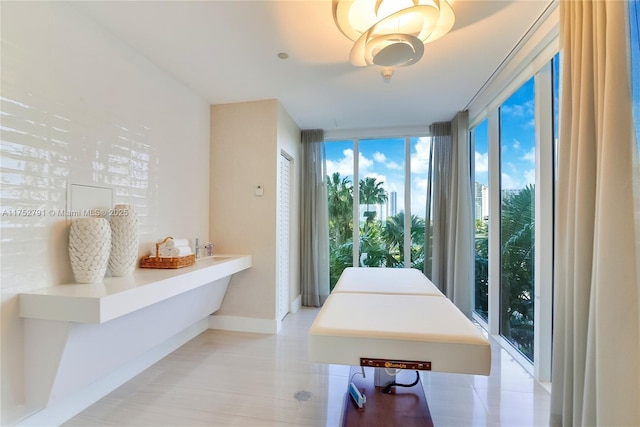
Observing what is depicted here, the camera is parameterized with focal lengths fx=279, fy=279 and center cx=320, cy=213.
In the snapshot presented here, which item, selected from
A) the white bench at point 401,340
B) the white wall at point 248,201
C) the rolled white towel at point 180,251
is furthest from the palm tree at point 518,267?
the rolled white towel at point 180,251

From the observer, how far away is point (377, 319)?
1.29 metres

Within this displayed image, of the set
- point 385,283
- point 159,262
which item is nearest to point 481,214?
point 385,283

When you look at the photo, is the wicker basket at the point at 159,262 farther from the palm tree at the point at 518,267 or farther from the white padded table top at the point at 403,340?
the palm tree at the point at 518,267

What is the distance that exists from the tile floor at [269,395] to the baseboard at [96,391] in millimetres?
42

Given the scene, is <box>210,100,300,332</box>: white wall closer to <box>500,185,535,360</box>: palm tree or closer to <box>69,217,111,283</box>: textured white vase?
<box>69,217,111,283</box>: textured white vase

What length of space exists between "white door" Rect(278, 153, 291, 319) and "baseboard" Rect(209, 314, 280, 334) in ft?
0.58

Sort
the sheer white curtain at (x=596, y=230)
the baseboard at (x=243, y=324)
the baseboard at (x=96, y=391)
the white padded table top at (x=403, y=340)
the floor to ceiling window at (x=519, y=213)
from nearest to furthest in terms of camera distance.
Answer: the sheer white curtain at (x=596, y=230), the white padded table top at (x=403, y=340), the baseboard at (x=96, y=391), the floor to ceiling window at (x=519, y=213), the baseboard at (x=243, y=324)

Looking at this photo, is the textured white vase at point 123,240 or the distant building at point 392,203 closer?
the textured white vase at point 123,240

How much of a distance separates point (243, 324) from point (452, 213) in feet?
8.89

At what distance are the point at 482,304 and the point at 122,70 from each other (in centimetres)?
402

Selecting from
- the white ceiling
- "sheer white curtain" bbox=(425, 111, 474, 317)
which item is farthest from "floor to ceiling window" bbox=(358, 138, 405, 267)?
the white ceiling

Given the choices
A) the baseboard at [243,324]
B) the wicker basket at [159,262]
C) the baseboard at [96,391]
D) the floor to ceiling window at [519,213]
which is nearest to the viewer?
the baseboard at [96,391]

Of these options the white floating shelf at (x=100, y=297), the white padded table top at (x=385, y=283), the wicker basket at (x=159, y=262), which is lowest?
the white padded table top at (x=385, y=283)

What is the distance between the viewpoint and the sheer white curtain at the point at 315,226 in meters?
3.85
